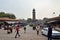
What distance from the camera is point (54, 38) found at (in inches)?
950

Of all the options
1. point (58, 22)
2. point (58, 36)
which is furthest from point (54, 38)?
point (58, 22)

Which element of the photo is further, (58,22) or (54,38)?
(58,22)

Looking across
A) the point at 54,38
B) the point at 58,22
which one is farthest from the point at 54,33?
the point at 58,22

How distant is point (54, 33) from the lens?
950 inches

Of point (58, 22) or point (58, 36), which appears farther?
point (58, 22)

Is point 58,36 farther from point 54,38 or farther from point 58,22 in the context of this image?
point 58,22

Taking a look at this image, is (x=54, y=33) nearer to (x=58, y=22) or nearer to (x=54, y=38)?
(x=54, y=38)

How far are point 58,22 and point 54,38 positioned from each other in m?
54.4

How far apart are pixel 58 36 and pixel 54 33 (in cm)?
61

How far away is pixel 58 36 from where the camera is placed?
78.3ft

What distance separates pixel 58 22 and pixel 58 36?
179ft

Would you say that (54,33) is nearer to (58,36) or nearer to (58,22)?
(58,36)
